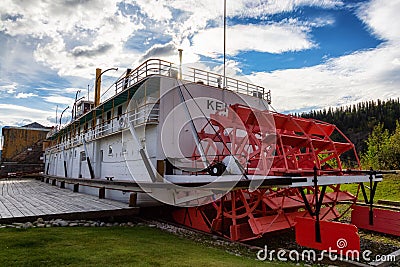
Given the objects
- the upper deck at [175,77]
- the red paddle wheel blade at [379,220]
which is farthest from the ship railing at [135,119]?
the red paddle wheel blade at [379,220]

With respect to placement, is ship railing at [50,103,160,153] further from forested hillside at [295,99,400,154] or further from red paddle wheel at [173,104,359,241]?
forested hillside at [295,99,400,154]

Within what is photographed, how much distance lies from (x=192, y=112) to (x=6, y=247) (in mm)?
6712

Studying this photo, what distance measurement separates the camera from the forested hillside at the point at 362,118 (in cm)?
6469

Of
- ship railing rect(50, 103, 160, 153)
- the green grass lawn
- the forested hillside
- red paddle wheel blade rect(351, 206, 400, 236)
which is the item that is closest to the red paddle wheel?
red paddle wheel blade rect(351, 206, 400, 236)

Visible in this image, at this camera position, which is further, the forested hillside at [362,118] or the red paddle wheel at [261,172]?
the forested hillside at [362,118]

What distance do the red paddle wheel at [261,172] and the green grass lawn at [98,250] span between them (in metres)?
1.82

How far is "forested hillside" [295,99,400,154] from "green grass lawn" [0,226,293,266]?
60.0m

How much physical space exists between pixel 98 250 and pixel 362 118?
7864 centimetres

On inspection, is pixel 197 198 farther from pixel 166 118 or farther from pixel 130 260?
pixel 130 260

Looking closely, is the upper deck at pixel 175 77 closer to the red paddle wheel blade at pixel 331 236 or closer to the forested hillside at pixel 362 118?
the red paddle wheel blade at pixel 331 236

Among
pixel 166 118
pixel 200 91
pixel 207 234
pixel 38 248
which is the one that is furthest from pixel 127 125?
pixel 38 248

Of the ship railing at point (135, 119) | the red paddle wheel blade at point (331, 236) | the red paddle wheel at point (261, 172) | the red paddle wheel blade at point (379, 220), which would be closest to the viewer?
the red paddle wheel blade at point (331, 236)

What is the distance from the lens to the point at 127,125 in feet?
35.7

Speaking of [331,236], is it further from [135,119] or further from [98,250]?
[135,119]
